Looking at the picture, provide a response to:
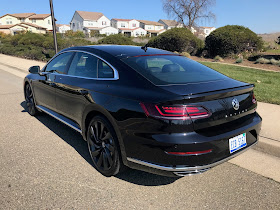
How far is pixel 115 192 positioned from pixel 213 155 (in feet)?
3.90

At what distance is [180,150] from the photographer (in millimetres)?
2387

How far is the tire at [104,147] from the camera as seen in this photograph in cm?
293

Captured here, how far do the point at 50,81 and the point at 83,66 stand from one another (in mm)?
1026

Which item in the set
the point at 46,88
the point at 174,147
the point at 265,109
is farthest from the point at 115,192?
the point at 265,109

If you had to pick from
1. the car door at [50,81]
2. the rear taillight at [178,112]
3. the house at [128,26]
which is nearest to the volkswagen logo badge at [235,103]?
the rear taillight at [178,112]

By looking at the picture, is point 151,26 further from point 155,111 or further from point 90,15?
point 155,111

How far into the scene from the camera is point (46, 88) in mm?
4617

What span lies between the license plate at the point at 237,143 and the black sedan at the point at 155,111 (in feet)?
0.04

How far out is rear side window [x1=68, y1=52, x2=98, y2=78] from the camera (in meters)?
3.50

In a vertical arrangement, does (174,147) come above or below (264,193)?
above

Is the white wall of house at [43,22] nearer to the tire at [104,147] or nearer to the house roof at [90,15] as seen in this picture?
the house roof at [90,15]

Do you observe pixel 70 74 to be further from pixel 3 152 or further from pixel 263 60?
pixel 263 60

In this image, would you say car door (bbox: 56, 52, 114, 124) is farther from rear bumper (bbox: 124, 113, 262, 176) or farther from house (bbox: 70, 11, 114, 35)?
house (bbox: 70, 11, 114, 35)

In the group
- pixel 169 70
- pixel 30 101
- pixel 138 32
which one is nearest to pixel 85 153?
pixel 169 70
